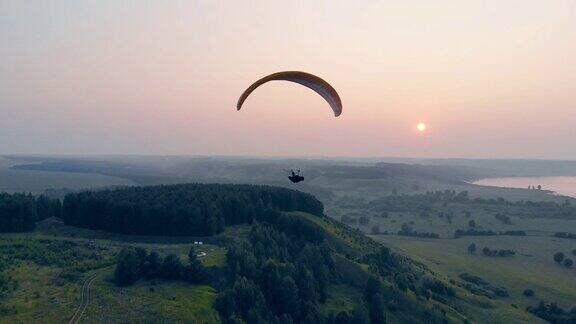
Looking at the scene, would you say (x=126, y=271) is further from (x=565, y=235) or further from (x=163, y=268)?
(x=565, y=235)

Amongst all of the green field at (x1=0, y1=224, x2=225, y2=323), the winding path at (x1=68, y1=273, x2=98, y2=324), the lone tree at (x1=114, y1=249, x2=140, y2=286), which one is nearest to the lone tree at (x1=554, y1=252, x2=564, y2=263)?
the green field at (x1=0, y1=224, x2=225, y2=323)

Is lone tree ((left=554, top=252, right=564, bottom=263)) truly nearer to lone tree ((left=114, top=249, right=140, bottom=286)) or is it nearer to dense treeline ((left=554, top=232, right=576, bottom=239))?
dense treeline ((left=554, top=232, right=576, bottom=239))

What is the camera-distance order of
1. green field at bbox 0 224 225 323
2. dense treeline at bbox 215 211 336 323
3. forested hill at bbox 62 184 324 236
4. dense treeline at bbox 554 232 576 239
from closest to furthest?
1. green field at bbox 0 224 225 323
2. dense treeline at bbox 215 211 336 323
3. forested hill at bbox 62 184 324 236
4. dense treeline at bbox 554 232 576 239

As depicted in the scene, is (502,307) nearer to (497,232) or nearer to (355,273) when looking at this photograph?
(355,273)

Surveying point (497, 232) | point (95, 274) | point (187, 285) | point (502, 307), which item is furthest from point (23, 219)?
point (497, 232)

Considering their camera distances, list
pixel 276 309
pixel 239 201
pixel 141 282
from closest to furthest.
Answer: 1. pixel 141 282
2. pixel 276 309
3. pixel 239 201

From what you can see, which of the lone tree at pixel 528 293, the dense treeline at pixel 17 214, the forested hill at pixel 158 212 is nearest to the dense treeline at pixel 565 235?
the lone tree at pixel 528 293

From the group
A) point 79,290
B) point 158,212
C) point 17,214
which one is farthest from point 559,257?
point 17,214
